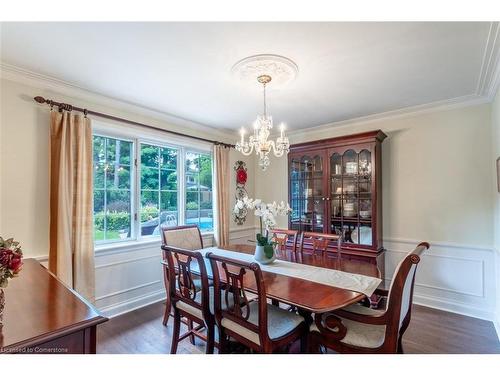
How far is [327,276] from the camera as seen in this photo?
75.6 inches

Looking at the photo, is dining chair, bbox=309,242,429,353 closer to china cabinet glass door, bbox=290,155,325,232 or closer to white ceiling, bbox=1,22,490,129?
white ceiling, bbox=1,22,490,129

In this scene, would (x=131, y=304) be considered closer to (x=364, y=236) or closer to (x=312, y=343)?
(x=312, y=343)

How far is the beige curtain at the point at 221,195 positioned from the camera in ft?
12.6

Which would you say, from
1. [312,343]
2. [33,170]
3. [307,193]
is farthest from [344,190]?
[33,170]

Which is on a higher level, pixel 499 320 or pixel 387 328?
pixel 387 328

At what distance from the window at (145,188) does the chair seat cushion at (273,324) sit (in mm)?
1900

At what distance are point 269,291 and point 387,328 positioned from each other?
A: 2.21 ft

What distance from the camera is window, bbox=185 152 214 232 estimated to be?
3756mm

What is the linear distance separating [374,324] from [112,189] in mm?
2819

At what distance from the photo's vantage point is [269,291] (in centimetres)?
165

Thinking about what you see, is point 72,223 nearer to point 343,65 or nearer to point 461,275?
point 343,65

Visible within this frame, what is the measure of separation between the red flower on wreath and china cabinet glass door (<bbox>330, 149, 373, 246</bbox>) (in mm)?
1521
